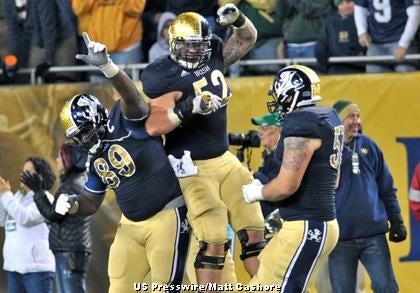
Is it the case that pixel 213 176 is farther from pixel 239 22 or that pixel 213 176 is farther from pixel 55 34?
pixel 55 34

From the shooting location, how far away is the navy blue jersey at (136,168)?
10.1 m

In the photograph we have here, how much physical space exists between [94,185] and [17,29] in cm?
487

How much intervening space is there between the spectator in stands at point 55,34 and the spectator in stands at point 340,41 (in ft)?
8.98

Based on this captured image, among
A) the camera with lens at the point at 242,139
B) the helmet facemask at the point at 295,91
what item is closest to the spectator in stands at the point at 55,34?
the camera with lens at the point at 242,139

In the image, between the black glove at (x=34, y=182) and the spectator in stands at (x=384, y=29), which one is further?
the spectator in stands at (x=384, y=29)

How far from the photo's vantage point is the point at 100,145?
10.1 m

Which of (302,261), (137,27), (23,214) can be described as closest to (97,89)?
(137,27)

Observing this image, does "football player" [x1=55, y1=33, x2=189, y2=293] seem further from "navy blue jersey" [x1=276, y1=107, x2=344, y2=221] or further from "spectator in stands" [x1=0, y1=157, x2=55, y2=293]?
"spectator in stands" [x1=0, y1=157, x2=55, y2=293]

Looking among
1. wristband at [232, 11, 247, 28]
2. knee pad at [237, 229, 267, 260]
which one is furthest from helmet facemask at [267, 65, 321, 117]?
knee pad at [237, 229, 267, 260]

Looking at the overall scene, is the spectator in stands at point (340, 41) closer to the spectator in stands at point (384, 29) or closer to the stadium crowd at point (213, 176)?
the stadium crowd at point (213, 176)

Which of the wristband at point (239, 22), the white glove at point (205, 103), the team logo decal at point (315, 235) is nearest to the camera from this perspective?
the team logo decal at point (315, 235)

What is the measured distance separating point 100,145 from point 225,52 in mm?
1247

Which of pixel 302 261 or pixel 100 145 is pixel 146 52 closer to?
pixel 100 145

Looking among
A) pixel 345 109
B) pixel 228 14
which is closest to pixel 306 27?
pixel 345 109
